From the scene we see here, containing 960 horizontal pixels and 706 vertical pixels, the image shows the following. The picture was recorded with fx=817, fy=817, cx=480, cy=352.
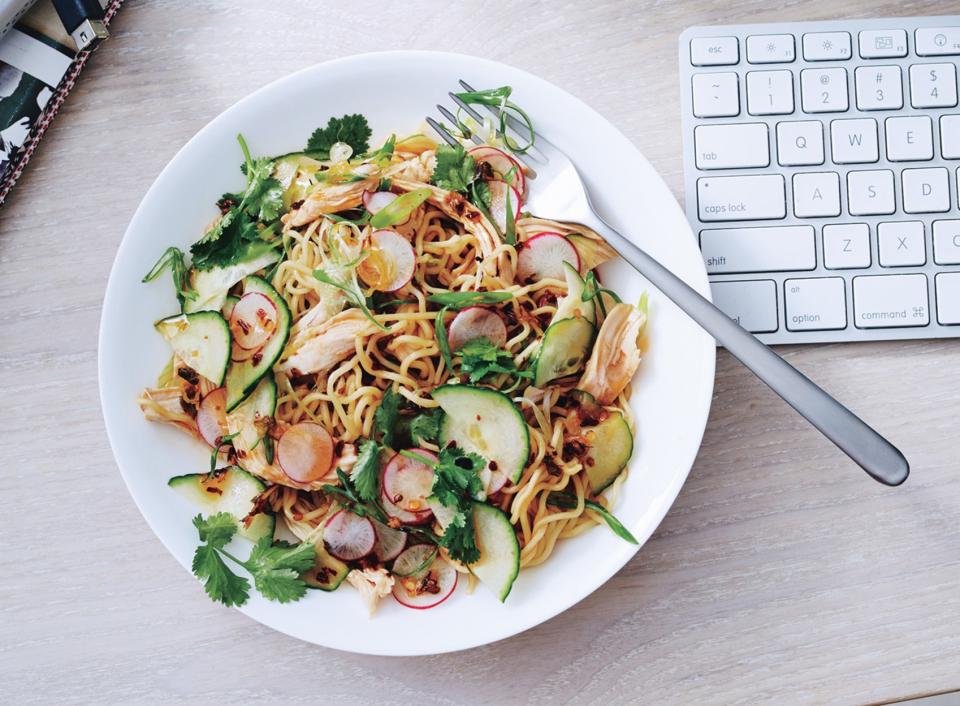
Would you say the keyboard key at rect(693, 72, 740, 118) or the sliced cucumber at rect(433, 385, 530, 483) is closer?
the sliced cucumber at rect(433, 385, 530, 483)

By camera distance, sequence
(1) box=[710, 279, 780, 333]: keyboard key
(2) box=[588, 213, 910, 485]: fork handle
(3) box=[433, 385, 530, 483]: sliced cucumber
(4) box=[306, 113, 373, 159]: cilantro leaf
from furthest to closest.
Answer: (1) box=[710, 279, 780, 333]: keyboard key, (4) box=[306, 113, 373, 159]: cilantro leaf, (3) box=[433, 385, 530, 483]: sliced cucumber, (2) box=[588, 213, 910, 485]: fork handle

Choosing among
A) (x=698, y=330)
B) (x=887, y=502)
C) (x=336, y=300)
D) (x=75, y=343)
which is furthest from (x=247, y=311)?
(x=887, y=502)

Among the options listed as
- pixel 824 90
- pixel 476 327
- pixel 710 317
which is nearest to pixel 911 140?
pixel 824 90

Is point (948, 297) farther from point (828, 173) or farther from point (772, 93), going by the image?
point (772, 93)

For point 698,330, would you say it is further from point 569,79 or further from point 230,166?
point 230,166

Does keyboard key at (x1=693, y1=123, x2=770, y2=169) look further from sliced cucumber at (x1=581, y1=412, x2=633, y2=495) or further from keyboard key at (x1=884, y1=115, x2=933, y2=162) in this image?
sliced cucumber at (x1=581, y1=412, x2=633, y2=495)

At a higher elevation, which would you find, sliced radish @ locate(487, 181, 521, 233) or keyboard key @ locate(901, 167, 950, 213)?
sliced radish @ locate(487, 181, 521, 233)

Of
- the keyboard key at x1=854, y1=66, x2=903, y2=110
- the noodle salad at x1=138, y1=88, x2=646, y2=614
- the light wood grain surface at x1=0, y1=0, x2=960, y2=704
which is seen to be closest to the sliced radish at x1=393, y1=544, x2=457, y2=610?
the noodle salad at x1=138, y1=88, x2=646, y2=614
